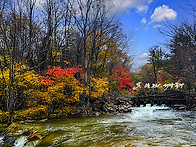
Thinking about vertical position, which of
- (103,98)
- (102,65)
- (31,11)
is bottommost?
(103,98)

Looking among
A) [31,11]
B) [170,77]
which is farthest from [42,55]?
[170,77]

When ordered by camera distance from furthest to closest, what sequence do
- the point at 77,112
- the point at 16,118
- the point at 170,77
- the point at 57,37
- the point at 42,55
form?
the point at 170,77
the point at 57,37
the point at 42,55
the point at 77,112
the point at 16,118

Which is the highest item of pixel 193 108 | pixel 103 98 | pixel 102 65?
pixel 102 65

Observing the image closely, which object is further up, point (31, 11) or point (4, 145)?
point (31, 11)

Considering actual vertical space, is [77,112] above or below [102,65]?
below

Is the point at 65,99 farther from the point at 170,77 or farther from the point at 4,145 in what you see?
the point at 170,77

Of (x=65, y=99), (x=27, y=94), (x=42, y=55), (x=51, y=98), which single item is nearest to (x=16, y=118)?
(x=27, y=94)

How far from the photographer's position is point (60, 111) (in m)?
11.2

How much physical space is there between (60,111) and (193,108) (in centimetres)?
1211

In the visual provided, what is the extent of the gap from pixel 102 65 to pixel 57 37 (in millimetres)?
5971

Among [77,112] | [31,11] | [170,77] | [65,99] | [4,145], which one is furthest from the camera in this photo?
[170,77]

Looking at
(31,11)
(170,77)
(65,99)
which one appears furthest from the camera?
(170,77)

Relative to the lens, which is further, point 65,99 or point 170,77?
point 170,77

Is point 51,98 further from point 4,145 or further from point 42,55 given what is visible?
point 42,55
